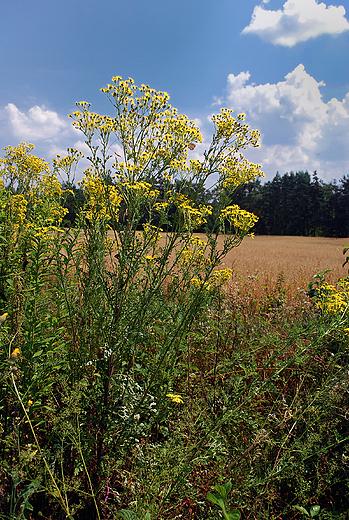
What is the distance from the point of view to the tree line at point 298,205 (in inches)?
2217

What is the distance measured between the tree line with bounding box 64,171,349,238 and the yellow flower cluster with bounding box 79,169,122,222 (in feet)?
182

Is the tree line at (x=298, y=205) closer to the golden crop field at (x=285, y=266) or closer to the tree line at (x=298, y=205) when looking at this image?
the tree line at (x=298, y=205)

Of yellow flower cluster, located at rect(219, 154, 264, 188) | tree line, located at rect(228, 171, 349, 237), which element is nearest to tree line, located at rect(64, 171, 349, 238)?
tree line, located at rect(228, 171, 349, 237)

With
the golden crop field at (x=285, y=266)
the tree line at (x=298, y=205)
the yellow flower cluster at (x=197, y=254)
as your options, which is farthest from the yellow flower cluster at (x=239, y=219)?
the tree line at (x=298, y=205)

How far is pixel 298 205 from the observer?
60.8m

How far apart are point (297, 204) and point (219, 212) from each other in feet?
214

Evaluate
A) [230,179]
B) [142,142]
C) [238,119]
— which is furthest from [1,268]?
[238,119]

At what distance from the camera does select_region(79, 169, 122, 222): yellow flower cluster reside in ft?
7.62

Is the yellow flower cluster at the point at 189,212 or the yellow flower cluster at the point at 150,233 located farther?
the yellow flower cluster at the point at 189,212

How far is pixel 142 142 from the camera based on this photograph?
2309 mm

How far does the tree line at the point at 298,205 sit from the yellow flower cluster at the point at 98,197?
5557cm

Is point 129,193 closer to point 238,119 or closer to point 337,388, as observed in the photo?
point 238,119

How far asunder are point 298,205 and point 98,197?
2594 inches

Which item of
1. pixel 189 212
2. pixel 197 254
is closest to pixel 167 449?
pixel 189 212
